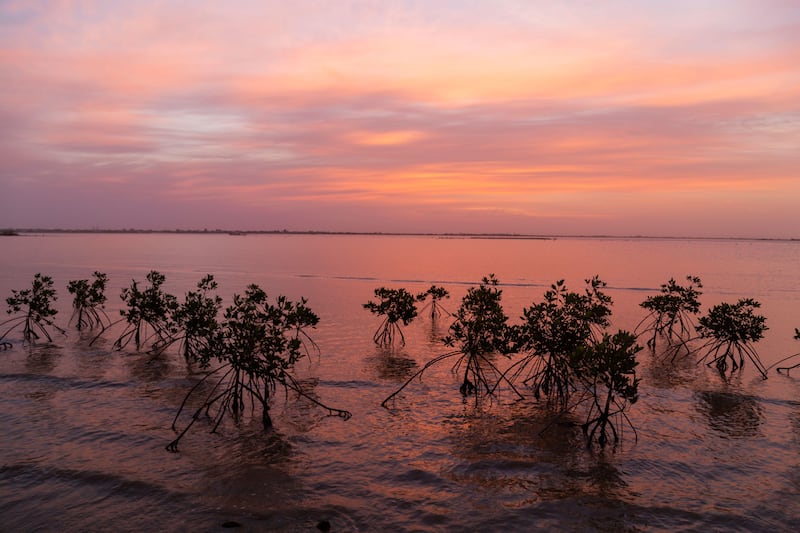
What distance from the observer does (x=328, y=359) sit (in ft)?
68.3

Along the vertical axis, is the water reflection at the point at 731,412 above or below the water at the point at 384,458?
above

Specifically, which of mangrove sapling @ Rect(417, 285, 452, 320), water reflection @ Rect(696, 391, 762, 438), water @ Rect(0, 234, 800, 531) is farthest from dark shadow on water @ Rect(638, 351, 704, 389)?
mangrove sapling @ Rect(417, 285, 452, 320)

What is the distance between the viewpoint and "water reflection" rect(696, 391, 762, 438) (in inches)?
524

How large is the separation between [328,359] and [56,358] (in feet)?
35.6

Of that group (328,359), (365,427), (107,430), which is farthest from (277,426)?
(328,359)

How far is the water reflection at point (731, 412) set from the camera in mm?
13312

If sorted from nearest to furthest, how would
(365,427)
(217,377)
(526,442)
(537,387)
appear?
(526,442) < (365,427) < (537,387) < (217,377)

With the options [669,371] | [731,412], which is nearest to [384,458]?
[731,412]

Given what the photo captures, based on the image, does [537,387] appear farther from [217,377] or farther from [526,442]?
[217,377]

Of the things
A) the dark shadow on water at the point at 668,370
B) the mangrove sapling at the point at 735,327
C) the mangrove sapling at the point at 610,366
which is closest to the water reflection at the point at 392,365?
the mangrove sapling at the point at 610,366

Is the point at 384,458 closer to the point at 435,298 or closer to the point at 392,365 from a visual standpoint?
the point at 392,365

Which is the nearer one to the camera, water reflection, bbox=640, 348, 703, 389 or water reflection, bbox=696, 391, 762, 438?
water reflection, bbox=696, 391, 762, 438

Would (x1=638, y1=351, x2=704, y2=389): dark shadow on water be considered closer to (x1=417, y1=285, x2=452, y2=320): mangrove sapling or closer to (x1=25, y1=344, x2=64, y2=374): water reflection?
(x1=417, y1=285, x2=452, y2=320): mangrove sapling

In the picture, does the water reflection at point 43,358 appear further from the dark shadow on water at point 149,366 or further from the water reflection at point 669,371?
the water reflection at point 669,371
